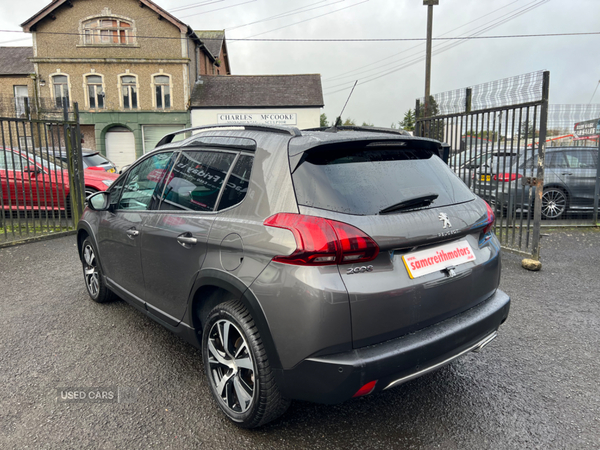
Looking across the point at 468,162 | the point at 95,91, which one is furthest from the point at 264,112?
the point at 468,162

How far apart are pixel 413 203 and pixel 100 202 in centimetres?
291

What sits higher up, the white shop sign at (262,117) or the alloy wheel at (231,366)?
the white shop sign at (262,117)

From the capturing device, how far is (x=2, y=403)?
8.86 feet

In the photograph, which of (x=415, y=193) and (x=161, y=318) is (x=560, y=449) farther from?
(x=161, y=318)

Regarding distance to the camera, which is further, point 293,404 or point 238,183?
point 293,404

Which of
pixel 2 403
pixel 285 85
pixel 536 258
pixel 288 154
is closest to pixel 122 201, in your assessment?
pixel 2 403

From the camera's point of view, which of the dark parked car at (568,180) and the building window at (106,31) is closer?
the dark parked car at (568,180)

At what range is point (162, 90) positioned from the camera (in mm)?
29609

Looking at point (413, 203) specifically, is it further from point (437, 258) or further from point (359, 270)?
point (359, 270)

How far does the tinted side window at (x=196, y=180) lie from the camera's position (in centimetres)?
266

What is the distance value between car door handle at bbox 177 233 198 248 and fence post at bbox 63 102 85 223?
22.2 ft

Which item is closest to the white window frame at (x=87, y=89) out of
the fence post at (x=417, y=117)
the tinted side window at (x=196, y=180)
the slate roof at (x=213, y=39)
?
the slate roof at (x=213, y=39)

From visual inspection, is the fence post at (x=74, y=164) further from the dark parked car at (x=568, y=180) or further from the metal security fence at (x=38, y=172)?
the dark parked car at (x=568, y=180)

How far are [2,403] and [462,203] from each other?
316 centimetres
